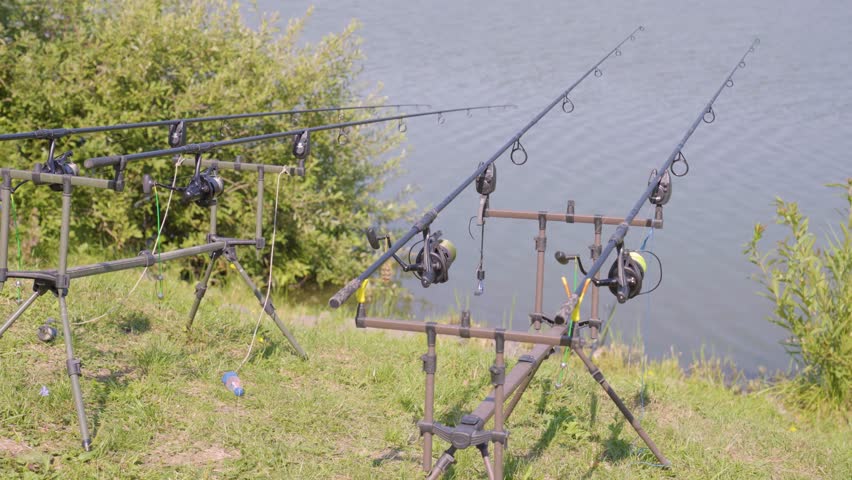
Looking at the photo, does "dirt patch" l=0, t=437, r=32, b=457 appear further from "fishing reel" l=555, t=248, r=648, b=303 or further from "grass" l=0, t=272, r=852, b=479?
"fishing reel" l=555, t=248, r=648, b=303

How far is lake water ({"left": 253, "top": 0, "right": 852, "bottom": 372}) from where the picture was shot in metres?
9.99

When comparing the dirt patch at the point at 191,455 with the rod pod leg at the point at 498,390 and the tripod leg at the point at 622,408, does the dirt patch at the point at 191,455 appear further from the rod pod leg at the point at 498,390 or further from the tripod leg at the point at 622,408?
the tripod leg at the point at 622,408

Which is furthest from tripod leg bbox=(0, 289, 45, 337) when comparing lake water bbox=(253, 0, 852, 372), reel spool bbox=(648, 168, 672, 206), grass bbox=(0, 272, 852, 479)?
lake water bbox=(253, 0, 852, 372)

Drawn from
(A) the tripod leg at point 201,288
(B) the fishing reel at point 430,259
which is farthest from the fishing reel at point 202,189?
(B) the fishing reel at point 430,259

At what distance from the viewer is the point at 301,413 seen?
199 inches

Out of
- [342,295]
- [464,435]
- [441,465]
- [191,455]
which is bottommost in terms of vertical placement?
[191,455]

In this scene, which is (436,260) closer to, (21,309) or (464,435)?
(464,435)

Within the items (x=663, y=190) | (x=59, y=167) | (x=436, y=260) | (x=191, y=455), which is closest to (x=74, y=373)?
(x=191, y=455)

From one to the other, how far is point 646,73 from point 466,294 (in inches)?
279

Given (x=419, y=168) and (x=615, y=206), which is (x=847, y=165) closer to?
(x=615, y=206)

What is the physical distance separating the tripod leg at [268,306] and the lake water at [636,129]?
13.2 ft

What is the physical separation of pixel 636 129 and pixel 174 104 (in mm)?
6802

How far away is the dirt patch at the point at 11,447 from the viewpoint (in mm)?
4156

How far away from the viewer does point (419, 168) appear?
12.5 m
